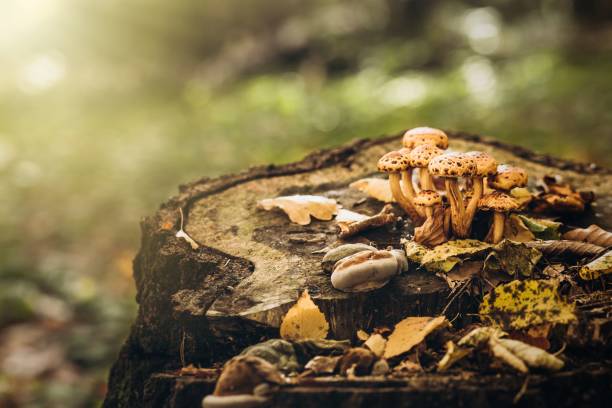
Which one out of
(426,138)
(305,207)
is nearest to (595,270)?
(426,138)

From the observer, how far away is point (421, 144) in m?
2.54

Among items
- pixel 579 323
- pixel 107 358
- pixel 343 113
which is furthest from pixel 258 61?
pixel 579 323

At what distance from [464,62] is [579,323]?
9464mm

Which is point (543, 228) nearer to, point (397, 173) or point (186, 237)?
point (397, 173)

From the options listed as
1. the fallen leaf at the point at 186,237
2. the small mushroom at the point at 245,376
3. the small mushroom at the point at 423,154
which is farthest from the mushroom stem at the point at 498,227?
the fallen leaf at the point at 186,237

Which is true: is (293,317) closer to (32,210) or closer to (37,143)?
(32,210)

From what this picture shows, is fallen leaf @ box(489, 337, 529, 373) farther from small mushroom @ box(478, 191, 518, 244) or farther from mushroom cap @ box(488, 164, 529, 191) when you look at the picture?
mushroom cap @ box(488, 164, 529, 191)

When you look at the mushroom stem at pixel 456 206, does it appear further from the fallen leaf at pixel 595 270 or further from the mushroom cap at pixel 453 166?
the fallen leaf at pixel 595 270

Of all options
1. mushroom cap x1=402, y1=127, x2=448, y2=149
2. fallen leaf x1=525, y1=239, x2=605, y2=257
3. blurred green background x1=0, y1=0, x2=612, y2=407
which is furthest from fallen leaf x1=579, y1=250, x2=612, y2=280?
blurred green background x1=0, y1=0, x2=612, y2=407

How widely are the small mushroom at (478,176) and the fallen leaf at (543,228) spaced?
31 cm

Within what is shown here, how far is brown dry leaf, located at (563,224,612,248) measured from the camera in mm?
2580

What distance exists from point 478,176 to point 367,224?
1.88 feet

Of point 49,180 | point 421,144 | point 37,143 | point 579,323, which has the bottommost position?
point 579,323

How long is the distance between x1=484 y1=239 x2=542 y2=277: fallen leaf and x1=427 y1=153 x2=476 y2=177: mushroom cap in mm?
333
